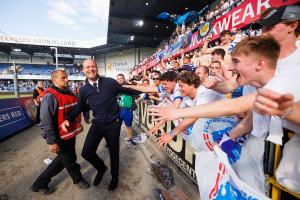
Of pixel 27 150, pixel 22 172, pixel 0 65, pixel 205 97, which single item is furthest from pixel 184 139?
pixel 0 65

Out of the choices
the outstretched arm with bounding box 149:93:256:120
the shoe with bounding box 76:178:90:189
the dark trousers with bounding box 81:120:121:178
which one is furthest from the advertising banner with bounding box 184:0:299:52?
the shoe with bounding box 76:178:90:189

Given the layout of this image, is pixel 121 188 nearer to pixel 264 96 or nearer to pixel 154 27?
pixel 264 96

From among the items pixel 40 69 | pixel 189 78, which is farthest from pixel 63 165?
pixel 40 69

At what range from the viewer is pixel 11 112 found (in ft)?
23.5

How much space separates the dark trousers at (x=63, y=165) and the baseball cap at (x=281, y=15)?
322cm

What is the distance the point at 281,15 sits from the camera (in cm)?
160

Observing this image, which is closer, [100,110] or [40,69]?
[100,110]

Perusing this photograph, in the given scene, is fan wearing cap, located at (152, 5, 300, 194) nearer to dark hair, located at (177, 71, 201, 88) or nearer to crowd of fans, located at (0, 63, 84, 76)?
dark hair, located at (177, 71, 201, 88)

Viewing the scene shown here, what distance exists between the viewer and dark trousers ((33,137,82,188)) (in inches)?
130

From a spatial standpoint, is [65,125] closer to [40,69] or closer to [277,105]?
[277,105]

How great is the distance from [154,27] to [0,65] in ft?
A: 111

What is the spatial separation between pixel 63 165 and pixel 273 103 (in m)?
3.54

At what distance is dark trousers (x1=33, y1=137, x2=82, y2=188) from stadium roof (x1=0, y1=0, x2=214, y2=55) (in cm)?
1656

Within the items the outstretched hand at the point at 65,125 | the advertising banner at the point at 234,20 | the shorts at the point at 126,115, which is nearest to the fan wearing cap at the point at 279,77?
the outstretched hand at the point at 65,125
